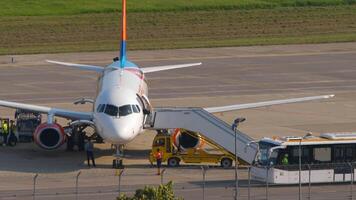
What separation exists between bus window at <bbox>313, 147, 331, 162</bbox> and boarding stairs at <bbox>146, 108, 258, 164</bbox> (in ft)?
15.6

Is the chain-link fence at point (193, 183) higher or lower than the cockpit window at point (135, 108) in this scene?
lower

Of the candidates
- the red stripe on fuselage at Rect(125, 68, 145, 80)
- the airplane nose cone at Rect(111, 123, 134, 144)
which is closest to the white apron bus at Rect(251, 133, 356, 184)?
the airplane nose cone at Rect(111, 123, 134, 144)

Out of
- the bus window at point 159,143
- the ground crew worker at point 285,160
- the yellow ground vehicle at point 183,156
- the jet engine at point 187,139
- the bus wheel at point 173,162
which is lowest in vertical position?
the ground crew worker at point 285,160

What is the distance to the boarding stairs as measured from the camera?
2373 inches

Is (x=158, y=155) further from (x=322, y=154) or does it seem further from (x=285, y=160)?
(x=322, y=154)

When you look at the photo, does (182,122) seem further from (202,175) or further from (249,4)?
(249,4)

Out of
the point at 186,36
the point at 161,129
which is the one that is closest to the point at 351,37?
the point at 186,36

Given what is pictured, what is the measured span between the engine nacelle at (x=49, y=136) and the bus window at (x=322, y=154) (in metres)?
13.6

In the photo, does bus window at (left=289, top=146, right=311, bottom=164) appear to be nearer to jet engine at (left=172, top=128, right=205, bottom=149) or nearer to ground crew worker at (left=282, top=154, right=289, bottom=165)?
ground crew worker at (left=282, top=154, right=289, bottom=165)

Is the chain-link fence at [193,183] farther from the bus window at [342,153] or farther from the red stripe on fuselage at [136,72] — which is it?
the red stripe on fuselage at [136,72]

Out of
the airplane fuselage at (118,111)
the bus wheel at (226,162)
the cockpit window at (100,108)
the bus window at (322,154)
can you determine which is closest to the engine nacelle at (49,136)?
the airplane fuselage at (118,111)

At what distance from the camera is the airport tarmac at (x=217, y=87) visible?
2510 inches

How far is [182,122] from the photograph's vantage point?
61.6 metres

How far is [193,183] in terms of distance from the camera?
183ft
